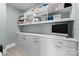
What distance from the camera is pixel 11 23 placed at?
180cm

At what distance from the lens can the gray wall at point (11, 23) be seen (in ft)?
5.69

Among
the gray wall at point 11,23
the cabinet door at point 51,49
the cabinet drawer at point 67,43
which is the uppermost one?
the gray wall at point 11,23

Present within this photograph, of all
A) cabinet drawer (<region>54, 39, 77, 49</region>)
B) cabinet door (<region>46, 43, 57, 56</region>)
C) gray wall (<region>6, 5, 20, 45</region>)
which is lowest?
cabinet door (<region>46, 43, 57, 56</region>)

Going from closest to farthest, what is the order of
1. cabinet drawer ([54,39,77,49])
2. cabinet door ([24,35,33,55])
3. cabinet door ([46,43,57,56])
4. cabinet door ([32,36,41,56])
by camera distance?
cabinet drawer ([54,39,77,49]) < cabinet door ([46,43,57,56]) < cabinet door ([32,36,41,56]) < cabinet door ([24,35,33,55])

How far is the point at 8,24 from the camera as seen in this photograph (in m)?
1.75

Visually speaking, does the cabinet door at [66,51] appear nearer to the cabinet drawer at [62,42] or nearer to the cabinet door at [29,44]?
the cabinet drawer at [62,42]

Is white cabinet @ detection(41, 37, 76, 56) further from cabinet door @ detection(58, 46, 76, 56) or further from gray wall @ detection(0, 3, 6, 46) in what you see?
gray wall @ detection(0, 3, 6, 46)

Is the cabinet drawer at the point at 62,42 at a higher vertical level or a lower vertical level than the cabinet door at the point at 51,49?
higher

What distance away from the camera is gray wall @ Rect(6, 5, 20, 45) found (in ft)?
5.69

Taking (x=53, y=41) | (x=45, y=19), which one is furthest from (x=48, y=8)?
(x=53, y=41)

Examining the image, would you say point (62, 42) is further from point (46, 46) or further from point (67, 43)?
point (46, 46)

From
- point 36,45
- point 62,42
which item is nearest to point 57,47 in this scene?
point 62,42

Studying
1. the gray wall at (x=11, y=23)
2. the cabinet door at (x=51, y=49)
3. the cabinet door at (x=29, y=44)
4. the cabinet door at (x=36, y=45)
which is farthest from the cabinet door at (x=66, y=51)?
the gray wall at (x=11, y=23)

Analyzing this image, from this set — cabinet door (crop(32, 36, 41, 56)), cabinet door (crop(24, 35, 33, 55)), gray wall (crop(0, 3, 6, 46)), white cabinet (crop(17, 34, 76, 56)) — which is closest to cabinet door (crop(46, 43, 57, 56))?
white cabinet (crop(17, 34, 76, 56))
